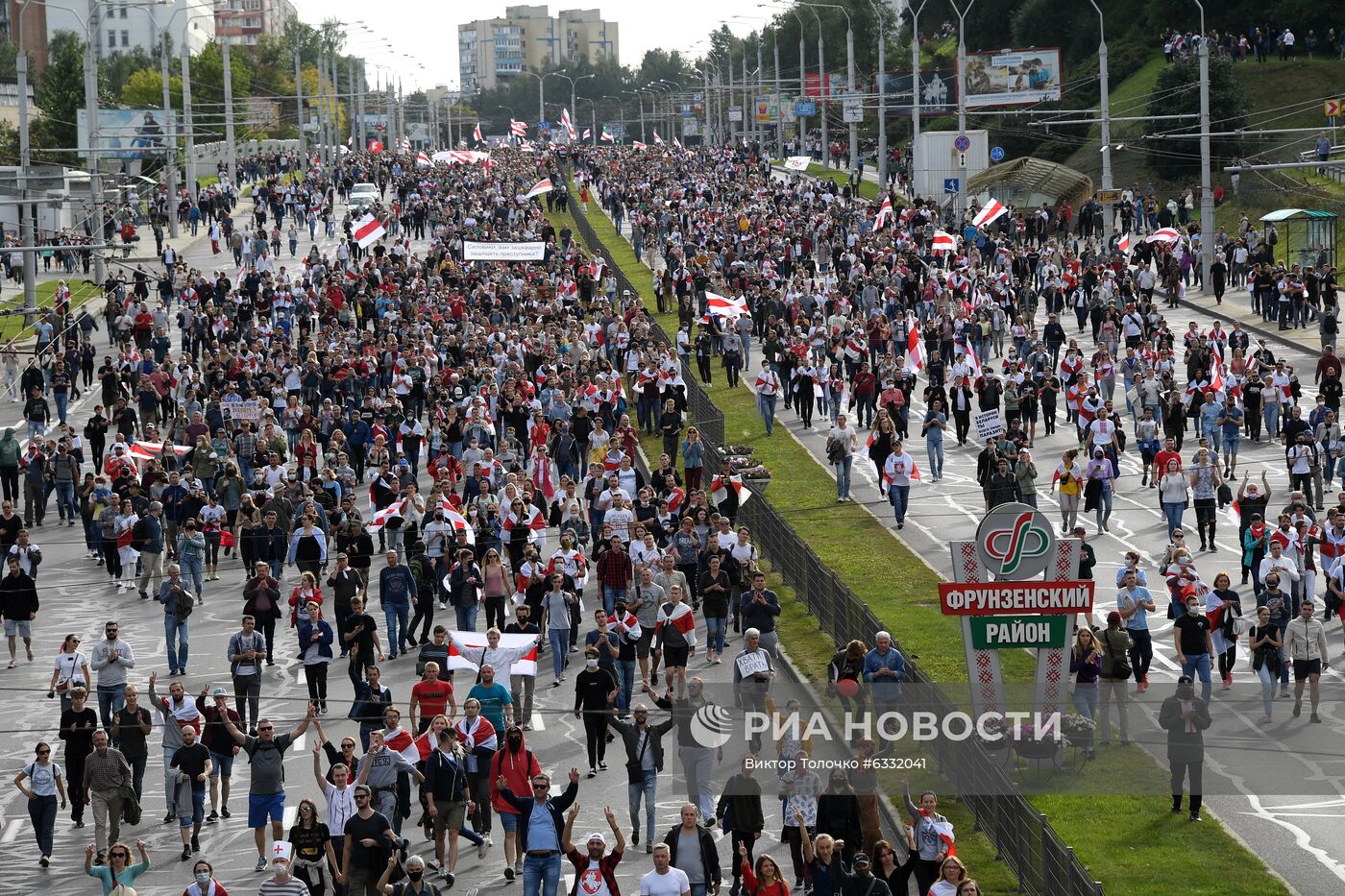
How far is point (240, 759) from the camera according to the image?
20375mm

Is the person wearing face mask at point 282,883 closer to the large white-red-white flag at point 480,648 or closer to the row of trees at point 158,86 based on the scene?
the large white-red-white flag at point 480,648

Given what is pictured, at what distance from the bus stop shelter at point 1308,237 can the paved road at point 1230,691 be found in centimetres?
1320

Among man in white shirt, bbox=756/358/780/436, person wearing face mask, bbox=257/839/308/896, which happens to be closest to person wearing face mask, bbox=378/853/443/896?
person wearing face mask, bbox=257/839/308/896

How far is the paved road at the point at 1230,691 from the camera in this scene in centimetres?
1706

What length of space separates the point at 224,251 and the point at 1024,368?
1497 inches

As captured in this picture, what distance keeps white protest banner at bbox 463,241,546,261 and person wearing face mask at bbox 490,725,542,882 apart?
35.9 m

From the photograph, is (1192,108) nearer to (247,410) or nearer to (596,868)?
(247,410)

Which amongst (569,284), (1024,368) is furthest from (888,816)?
(569,284)

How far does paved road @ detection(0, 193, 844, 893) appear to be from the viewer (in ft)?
55.9

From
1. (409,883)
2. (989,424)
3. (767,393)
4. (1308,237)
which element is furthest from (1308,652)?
(1308,237)

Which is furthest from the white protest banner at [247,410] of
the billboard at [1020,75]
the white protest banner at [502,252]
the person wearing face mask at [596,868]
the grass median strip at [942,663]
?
the billboard at [1020,75]

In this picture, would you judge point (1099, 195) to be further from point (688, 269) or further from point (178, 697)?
point (178, 697)

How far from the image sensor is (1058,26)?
102500 mm

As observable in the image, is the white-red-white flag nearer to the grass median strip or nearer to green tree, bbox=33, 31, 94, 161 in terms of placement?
the grass median strip
